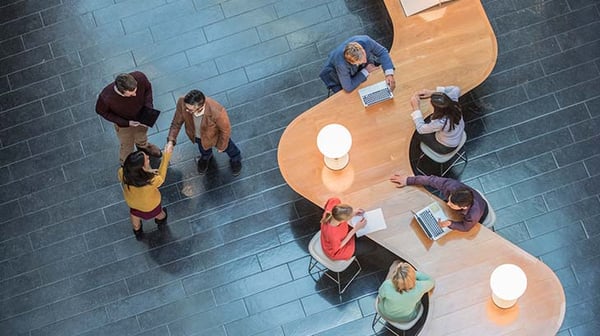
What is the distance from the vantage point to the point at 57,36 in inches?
336

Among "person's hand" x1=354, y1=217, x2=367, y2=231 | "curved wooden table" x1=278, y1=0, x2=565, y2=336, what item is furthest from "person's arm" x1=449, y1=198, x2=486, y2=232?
"person's hand" x1=354, y1=217, x2=367, y2=231

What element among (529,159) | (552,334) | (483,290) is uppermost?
(529,159)

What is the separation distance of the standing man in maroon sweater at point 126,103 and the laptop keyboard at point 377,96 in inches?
78.3

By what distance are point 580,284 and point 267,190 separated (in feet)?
10.1

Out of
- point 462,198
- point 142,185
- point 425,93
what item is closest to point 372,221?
point 462,198

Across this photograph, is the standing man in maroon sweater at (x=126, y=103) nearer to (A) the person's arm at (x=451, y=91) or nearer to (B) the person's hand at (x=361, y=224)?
(B) the person's hand at (x=361, y=224)

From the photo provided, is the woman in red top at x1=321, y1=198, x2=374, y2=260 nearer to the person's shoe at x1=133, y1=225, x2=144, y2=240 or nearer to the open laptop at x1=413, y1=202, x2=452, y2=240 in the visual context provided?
the open laptop at x1=413, y1=202, x2=452, y2=240

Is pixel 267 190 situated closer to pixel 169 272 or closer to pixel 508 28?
pixel 169 272

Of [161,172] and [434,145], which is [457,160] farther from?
[161,172]

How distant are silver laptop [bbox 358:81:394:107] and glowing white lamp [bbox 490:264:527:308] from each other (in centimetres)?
180

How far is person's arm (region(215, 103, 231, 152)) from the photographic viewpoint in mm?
7081

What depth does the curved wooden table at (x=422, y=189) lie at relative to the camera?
6488mm

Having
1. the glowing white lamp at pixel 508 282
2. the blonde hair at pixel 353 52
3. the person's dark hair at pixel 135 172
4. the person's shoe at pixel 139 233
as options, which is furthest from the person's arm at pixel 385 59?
the person's shoe at pixel 139 233

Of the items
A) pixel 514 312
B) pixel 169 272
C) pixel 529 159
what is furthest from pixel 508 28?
pixel 169 272
